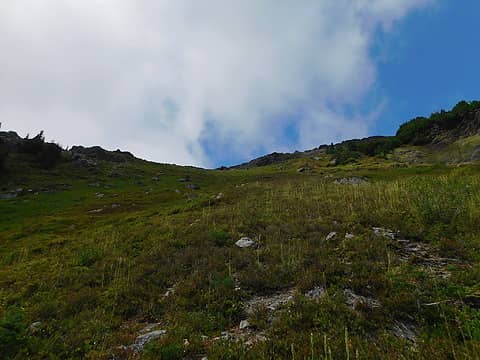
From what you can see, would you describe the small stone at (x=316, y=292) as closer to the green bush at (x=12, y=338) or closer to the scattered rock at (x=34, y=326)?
the green bush at (x=12, y=338)

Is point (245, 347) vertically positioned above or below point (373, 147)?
below

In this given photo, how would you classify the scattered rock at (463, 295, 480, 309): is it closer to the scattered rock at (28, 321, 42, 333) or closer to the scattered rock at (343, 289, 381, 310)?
the scattered rock at (343, 289, 381, 310)

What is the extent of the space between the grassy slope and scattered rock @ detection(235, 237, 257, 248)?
1.63 feet

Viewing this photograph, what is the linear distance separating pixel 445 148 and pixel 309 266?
230 feet

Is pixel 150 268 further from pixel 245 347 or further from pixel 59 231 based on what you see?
pixel 59 231

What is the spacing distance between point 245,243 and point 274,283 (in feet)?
14.6

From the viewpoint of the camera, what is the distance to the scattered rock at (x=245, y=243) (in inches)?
579

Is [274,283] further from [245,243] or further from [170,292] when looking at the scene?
[245,243]

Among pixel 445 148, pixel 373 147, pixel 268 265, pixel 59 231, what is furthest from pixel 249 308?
pixel 373 147

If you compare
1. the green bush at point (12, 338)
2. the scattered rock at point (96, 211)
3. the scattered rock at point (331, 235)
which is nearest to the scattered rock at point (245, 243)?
the scattered rock at point (331, 235)

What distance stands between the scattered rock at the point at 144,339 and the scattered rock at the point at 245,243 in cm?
660

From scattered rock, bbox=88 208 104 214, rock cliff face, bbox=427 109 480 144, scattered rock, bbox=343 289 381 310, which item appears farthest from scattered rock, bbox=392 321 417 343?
rock cliff face, bbox=427 109 480 144

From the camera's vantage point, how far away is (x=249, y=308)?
9.40 m

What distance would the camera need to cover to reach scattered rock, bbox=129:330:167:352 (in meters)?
8.03
